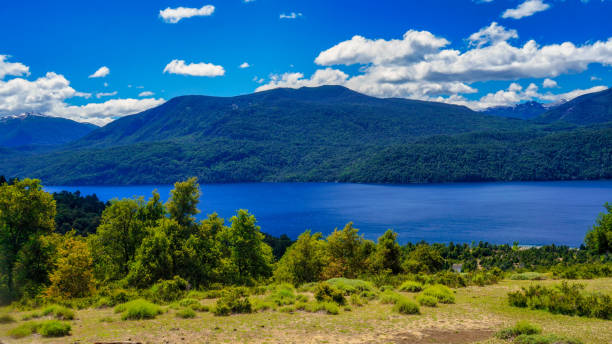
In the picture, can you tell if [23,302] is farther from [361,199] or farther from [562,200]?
[562,200]

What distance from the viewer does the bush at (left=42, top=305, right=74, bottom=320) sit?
50.1 feet

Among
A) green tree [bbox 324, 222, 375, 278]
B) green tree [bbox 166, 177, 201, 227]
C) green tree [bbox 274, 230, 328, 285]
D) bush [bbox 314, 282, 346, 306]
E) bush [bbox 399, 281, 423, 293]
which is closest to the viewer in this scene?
bush [bbox 314, 282, 346, 306]

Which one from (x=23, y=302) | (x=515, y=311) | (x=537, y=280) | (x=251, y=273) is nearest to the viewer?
(x=515, y=311)

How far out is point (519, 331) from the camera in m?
12.8

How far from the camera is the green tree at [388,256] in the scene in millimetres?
33562

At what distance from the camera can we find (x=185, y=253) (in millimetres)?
26156

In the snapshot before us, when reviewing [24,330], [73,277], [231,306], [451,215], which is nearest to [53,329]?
[24,330]

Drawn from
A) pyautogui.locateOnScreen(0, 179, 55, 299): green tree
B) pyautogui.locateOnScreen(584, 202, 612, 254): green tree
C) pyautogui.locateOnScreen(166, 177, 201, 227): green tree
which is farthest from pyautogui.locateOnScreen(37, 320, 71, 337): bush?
pyautogui.locateOnScreen(584, 202, 612, 254): green tree

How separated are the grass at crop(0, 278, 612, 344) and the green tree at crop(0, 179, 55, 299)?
7.57 meters

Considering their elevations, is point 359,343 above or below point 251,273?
above

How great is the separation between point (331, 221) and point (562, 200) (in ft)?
362

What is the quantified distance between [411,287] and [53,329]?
17131 millimetres

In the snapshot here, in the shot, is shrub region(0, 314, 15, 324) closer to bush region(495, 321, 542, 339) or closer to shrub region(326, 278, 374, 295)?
shrub region(326, 278, 374, 295)

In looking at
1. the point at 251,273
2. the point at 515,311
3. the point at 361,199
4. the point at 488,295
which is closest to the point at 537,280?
the point at 488,295
